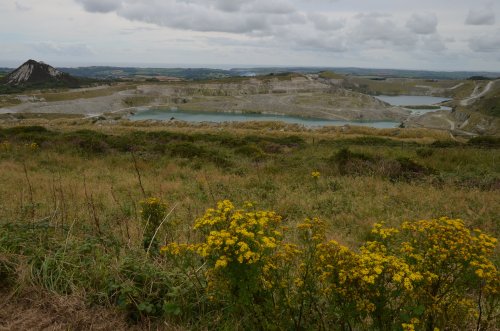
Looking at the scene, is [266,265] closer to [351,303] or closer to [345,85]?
[351,303]

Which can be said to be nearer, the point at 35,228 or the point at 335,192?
the point at 35,228

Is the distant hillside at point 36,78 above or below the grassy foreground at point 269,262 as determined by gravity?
above

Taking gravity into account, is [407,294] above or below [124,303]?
above

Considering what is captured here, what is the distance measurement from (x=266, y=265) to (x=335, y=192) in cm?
857

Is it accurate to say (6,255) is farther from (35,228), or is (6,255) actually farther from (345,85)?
(345,85)

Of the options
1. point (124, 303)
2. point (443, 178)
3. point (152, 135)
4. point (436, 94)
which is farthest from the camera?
point (436, 94)

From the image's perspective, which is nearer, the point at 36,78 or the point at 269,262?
the point at 269,262

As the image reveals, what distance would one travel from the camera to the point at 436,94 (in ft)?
641

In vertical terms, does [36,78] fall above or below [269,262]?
above

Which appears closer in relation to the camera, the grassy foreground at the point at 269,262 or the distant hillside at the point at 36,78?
the grassy foreground at the point at 269,262

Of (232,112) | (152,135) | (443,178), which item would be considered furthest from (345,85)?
(443,178)

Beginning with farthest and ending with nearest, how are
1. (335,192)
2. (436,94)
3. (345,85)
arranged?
(436,94) → (345,85) → (335,192)

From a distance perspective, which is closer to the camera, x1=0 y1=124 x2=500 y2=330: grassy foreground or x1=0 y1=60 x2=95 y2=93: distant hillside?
x1=0 y1=124 x2=500 y2=330: grassy foreground

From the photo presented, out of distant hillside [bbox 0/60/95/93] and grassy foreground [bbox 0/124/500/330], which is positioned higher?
distant hillside [bbox 0/60/95/93]
